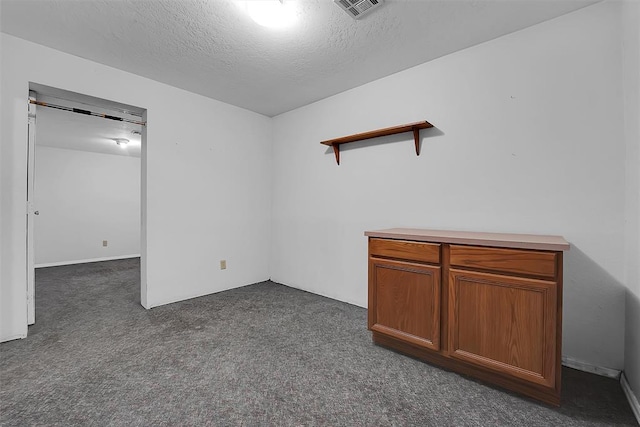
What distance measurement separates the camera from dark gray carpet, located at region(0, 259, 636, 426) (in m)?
1.34

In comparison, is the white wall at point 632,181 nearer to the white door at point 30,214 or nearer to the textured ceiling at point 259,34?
the textured ceiling at point 259,34

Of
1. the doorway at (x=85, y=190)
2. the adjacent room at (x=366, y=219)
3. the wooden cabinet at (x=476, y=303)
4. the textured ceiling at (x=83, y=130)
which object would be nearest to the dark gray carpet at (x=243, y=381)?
the adjacent room at (x=366, y=219)

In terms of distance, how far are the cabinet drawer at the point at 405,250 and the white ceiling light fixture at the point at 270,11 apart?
162 centimetres

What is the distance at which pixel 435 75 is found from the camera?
2348 mm

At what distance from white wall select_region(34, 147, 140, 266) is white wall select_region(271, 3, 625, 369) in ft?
16.9

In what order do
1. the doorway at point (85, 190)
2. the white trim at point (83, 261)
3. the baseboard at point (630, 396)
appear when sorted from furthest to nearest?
the white trim at point (83, 261)
the doorway at point (85, 190)
the baseboard at point (630, 396)

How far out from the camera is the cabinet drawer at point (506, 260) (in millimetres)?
1388

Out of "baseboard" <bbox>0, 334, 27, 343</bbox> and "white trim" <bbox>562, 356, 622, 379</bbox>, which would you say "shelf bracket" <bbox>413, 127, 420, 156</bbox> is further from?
"baseboard" <bbox>0, 334, 27, 343</bbox>

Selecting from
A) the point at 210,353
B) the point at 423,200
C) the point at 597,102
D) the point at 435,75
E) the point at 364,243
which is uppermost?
the point at 435,75

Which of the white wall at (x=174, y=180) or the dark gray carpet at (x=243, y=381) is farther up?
the white wall at (x=174, y=180)

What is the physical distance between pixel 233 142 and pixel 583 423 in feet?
12.2

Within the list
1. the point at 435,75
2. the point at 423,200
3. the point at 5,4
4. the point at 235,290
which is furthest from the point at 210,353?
the point at 435,75

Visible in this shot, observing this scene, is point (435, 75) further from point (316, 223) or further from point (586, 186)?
point (316, 223)

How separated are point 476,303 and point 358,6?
1.94 meters
